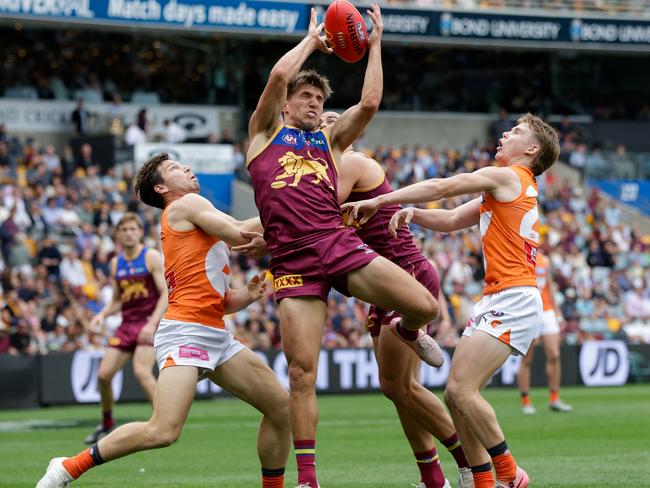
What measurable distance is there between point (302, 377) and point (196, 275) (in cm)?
114

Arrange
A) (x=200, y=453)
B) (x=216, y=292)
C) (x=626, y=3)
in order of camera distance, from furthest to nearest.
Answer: (x=626, y=3) < (x=200, y=453) < (x=216, y=292)

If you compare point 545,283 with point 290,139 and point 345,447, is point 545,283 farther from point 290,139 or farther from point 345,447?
point 290,139

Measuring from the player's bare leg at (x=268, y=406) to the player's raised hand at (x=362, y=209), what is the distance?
1.23 m

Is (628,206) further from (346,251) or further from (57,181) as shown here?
(346,251)

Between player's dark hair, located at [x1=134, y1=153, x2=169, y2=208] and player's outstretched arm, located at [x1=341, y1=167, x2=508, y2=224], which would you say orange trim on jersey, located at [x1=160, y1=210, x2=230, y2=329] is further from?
player's outstretched arm, located at [x1=341, y1=167, x2=508, y2=224]

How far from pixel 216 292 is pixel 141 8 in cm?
2431

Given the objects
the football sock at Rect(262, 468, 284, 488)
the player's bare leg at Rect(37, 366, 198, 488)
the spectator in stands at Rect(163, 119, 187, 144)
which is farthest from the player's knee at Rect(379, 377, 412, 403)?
the spectator in stands at Rect(163, 119, 187, 144)

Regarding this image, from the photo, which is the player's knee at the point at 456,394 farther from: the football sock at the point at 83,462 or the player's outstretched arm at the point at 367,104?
the football sock at the point at 83,462

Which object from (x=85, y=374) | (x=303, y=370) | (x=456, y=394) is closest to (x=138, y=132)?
(x=85, y=374)

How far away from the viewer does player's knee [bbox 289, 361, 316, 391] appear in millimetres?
7992

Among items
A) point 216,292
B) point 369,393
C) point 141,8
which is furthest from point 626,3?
point 216,292

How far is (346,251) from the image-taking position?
805 centimetres

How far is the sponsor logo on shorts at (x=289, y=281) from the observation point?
808cm

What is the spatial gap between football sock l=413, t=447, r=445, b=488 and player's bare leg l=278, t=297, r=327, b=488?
1.37 m
